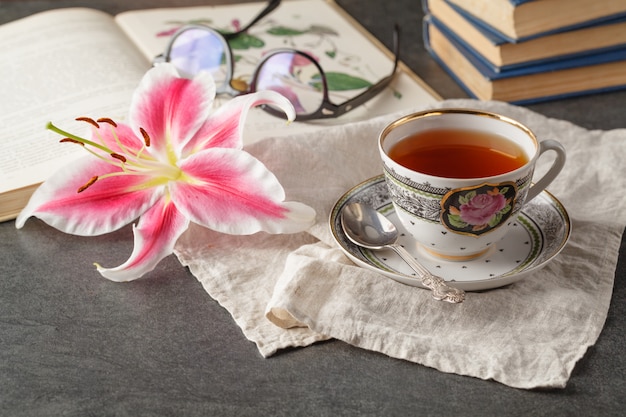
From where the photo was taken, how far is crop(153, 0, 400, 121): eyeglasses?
1.06m

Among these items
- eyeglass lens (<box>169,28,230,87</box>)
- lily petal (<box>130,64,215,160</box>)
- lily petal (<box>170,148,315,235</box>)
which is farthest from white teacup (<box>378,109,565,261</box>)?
eyeglass lens (<box>169,28,230,87</box>)

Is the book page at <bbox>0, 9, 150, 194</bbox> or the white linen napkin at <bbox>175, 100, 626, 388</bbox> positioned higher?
the white linen napkin at <bbox>175, 100, 626, 388</bbox>

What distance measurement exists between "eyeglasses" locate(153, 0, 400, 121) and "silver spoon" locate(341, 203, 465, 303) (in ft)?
0.93

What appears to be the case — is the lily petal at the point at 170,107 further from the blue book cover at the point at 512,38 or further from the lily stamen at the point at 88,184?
the blue book cover at the point at 512,38

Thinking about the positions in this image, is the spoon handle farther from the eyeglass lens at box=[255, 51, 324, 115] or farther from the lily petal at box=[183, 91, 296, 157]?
the eyeglass lens at box=[255, 51, 324, 115]

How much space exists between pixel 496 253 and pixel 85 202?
408mm

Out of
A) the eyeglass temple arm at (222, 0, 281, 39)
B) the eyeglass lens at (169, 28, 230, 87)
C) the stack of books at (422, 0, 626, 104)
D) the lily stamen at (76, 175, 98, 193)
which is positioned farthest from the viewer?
the eyeglass temple arm at (222, 0, 281, 39)

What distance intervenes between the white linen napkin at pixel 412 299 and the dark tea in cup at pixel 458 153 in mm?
103

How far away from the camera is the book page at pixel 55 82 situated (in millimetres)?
934

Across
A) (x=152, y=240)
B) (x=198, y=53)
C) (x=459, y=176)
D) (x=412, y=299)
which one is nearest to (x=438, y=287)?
(x=412, y=299)

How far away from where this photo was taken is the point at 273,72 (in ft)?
3.67

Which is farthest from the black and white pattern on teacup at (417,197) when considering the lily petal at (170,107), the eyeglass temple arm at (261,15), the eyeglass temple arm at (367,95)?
the eyeglass temple arm at (261,15)

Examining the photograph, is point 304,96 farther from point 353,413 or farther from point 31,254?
point 353,413

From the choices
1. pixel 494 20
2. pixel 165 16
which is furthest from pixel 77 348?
pixel 165 16
